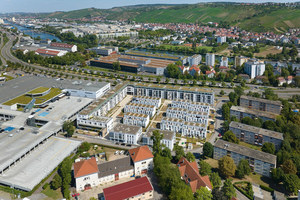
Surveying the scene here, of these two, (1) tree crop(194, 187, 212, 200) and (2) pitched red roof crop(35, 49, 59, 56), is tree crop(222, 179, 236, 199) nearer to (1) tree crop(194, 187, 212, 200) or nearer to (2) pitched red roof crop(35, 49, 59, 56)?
(1) tree crop(194, 187, 212, 200)

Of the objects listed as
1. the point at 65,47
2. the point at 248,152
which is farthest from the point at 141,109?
the point at 65,47

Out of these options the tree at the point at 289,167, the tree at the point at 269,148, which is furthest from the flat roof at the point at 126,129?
the tree at the point at 289,167

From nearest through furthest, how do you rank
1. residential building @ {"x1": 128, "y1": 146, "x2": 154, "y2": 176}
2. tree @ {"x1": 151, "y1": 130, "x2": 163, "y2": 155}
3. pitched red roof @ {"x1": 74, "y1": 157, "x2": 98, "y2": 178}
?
pitched red roof @ {"x1": 74, "y1": 157, "x2": 98, "y2": 178}
residential building @ {"x1": 128, "y1": 146, "x2": 154, "y2": 176}
tree @ {"x1": 151, "y1": 130, "x2": 163, "y2": 155}


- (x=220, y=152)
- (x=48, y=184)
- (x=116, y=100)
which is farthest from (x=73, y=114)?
(x=220, y=152)

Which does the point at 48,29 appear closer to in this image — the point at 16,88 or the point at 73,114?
the point at 16,88

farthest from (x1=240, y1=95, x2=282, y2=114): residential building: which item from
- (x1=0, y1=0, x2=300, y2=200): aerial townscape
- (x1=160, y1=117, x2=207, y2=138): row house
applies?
(x1=160, y1=117, x2=207, y2=138): row house

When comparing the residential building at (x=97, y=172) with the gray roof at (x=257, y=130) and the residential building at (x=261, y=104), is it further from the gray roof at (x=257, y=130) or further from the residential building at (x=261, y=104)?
the residential building at (x=261, y=104)
